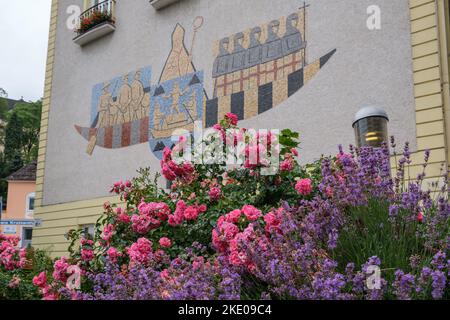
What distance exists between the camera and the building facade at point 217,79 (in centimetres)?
646

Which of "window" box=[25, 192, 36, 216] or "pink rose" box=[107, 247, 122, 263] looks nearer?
"pink rose" box=[107, 247, 122, 263]

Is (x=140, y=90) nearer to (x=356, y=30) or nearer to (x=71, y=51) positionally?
(x=71, y=51)

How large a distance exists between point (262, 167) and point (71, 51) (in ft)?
34.6

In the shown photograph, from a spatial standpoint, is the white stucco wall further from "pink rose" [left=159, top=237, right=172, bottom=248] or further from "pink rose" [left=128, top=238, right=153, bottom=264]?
Answer: "pink rose" [left=128, top=238, right=153, bottom=264]

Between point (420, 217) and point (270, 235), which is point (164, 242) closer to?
point (270, 235)

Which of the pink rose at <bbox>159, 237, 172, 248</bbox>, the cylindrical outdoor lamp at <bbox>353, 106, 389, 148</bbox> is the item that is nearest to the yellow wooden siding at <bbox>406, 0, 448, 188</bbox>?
the cylindrical outdoor lamp at <bbox>353, 106, 389, 148</bbox>

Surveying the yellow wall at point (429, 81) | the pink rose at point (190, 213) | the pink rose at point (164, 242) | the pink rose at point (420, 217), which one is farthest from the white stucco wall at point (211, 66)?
the pink rose at point (164, 242)

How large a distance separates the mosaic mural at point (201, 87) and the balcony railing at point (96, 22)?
1381mm

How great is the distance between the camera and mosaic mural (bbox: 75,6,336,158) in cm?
781

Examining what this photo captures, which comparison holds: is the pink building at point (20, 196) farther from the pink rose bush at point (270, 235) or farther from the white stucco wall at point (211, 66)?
the pink rose bush at point (270, 235)

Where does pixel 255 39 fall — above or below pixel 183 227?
above

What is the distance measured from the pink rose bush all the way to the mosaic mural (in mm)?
3741

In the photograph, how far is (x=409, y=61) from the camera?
648cm
